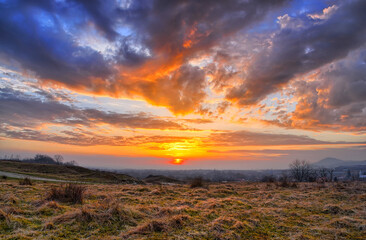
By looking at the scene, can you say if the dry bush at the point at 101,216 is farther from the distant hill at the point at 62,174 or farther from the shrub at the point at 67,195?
the distant hill at the point at 62,174

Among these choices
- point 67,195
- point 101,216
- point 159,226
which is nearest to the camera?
point 159,226

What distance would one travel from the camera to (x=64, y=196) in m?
8.87

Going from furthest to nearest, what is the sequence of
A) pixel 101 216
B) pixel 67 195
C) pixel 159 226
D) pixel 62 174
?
pixel 62 174 → pixel 67 195 → pixel 101 216 → pixel 159 226

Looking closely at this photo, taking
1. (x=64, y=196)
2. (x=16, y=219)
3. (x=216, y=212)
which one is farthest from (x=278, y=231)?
(x=64, y=196)

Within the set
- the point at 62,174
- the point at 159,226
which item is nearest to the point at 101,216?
the point at 159,226

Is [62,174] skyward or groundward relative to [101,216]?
groundward

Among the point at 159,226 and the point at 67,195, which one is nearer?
the point at 159,226

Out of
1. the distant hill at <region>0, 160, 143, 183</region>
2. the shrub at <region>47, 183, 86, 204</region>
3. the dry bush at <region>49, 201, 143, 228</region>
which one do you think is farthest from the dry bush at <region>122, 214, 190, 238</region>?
the distant hill at <region>0, 160, 143, 183</region>

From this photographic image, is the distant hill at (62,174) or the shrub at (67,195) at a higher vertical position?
the shrub at (67,195)

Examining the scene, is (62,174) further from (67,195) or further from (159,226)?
(159,226)

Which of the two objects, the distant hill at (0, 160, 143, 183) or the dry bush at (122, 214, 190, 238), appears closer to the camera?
the dry bush at (122, 214, 190, 238)

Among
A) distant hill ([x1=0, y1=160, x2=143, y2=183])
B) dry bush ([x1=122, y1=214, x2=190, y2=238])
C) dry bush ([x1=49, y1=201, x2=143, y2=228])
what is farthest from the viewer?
distant hill ([x1=0, y1=160, x2=143, y2=183])

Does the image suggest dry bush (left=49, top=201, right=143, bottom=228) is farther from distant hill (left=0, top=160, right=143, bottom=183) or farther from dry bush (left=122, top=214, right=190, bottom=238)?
distant hill (left=0, top=160, right=143, bottom=183)

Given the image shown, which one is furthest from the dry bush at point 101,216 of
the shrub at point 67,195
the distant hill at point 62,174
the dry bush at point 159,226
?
the distant hill at point 62,174
